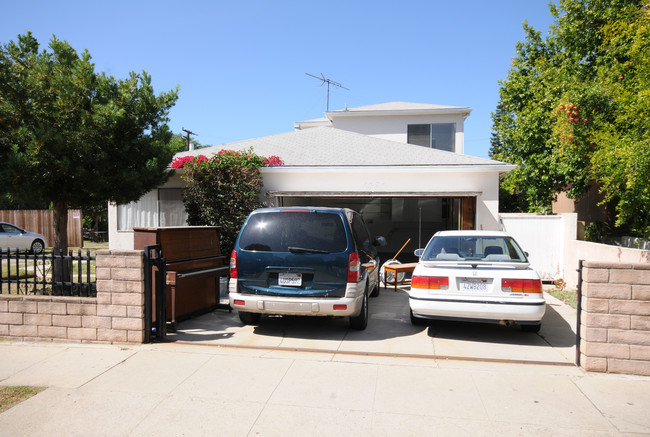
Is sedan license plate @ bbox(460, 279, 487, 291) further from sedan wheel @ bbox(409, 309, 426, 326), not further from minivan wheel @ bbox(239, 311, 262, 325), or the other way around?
minivan wheel @ bbox(239, 311, 262, 325)

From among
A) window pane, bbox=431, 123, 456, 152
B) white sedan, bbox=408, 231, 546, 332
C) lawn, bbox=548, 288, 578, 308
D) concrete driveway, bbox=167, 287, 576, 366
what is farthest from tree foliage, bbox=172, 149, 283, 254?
window pane, bbox=431, 123, 456, 152

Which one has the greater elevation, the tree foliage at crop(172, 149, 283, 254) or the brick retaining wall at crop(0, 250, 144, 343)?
the tree foliage at crop(172, 149, 283, 254)

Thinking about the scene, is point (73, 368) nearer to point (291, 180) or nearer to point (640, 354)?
point (640, 354)

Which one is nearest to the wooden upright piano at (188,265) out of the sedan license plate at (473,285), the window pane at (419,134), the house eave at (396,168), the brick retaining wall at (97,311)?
the brick retaining wall at (97,311)

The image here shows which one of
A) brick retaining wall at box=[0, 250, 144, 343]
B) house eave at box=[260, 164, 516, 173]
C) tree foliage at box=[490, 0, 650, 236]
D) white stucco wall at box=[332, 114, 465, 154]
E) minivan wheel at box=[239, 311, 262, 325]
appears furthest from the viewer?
white stucco wall at box=[332, 114, 465, 154]

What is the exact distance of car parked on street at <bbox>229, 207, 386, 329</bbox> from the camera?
596 cm

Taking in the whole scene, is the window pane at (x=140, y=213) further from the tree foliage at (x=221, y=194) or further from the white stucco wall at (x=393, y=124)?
the white stucco wall at (x=393, y=124)

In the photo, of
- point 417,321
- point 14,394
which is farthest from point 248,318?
point 14,394

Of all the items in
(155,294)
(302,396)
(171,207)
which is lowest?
(302,396)

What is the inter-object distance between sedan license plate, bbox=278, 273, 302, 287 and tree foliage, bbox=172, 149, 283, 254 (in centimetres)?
564

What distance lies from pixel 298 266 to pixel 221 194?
603 centimetres

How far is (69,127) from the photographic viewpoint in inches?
304

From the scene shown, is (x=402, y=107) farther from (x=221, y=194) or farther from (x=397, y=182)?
(x=221, y=194)

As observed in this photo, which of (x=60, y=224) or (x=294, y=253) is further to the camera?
(x=60, y=224)
